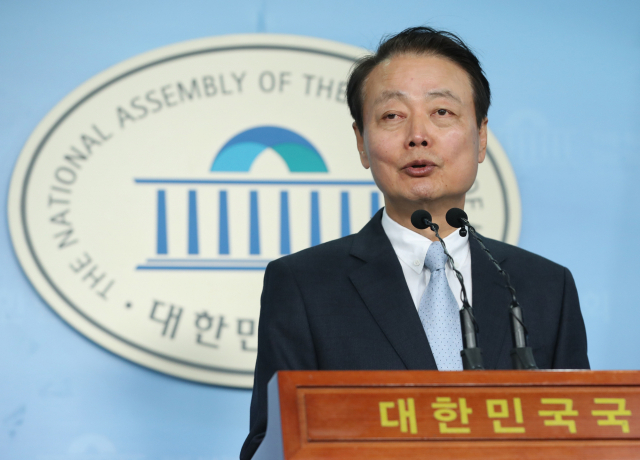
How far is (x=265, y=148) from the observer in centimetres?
213

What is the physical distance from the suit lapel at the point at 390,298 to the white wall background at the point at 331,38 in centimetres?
79

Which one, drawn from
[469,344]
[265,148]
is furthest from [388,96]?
[265,148]

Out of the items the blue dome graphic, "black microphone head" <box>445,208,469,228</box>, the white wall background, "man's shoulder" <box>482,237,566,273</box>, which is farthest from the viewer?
the blue dome graphic

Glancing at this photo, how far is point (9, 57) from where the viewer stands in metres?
2.12

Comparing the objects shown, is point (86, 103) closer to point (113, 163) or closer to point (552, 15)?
point (113, 163)

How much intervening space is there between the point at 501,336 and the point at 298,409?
0.62 metres

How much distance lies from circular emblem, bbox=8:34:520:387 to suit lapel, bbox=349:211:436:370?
68 centimetres

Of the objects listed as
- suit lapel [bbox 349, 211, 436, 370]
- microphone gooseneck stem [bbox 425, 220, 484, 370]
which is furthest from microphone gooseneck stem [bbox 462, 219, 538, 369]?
suit lapel [bbox 349, 211, 436, 370]

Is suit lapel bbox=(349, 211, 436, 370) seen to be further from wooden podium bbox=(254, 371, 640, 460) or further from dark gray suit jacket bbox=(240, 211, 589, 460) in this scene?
wooden podium bbox=(254, 371, 640, 460)

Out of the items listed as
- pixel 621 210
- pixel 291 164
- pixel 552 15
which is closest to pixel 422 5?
pixel 552 15

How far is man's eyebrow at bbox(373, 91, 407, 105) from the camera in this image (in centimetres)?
142

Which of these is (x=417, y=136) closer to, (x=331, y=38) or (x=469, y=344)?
(x=469, y=344)

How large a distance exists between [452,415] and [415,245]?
2.19 ft

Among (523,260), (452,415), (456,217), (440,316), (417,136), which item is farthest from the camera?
(523,260)
